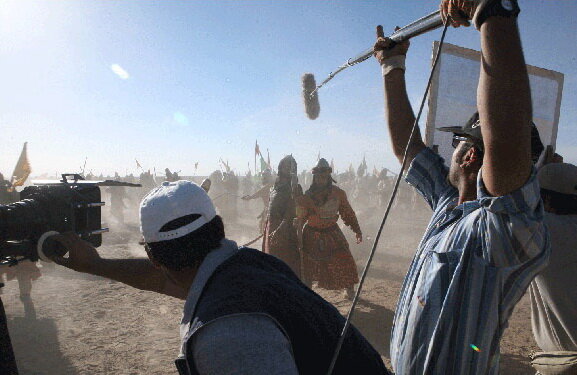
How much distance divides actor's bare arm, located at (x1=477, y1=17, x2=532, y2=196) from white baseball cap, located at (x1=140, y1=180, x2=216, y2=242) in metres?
1.02

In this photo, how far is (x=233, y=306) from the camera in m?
0.90

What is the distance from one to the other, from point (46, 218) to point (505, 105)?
214 cm

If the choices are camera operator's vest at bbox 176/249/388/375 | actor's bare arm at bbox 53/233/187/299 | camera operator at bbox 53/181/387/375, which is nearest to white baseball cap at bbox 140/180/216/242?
camera operator at bbox 53/181/387/375

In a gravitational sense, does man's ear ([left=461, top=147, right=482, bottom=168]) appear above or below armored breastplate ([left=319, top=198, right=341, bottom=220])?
above

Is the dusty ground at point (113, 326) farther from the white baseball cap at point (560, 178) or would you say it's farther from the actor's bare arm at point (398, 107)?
the actor's bare arm at point (398, 107)

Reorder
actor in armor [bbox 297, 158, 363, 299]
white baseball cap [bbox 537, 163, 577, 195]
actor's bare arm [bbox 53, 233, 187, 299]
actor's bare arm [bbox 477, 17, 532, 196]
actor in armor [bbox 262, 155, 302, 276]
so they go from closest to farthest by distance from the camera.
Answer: actor's bare arm [bbox 477, 17, 532, 196] → actor's bare arm [bbox 53, 233, 187, 299] → white baseball cap [bbox 537, 163, 577, 195] → actor in armor [bbox 262, 155, 302, 276] → actor in armor [bbox 297, 158, 363, 299]

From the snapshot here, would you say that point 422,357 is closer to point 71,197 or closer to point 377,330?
point 71,197

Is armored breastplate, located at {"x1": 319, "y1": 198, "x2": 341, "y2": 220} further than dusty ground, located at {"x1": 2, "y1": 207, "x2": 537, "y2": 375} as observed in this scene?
Yes

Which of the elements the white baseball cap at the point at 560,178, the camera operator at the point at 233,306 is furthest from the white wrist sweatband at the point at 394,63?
the white baseball cap at the point at 560,178

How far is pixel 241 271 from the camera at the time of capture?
1.08 m

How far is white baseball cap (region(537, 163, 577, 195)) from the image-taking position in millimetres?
2356

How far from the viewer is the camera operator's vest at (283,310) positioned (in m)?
0.93

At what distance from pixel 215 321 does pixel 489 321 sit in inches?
41.8

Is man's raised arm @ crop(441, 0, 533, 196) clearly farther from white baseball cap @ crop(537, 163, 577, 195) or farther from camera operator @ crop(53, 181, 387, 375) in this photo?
white baseball cap @ crop(537, 163, 577, 195)
